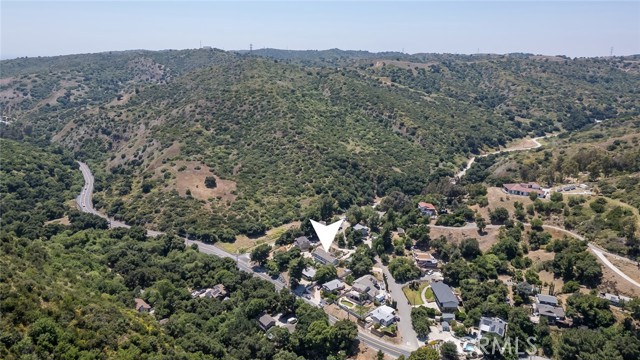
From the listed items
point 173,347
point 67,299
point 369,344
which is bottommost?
point 369,344

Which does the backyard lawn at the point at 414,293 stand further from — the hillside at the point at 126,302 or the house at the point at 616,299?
the house at the point at 616,299

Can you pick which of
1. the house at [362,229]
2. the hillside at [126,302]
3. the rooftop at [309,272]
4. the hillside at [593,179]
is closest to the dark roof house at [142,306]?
the hillside at [126,302]

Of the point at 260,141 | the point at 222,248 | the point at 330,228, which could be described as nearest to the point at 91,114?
the point at 260,141

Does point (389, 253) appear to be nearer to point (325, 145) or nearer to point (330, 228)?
point (330, 228)

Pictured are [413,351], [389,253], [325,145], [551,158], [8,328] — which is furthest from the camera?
[325,145]

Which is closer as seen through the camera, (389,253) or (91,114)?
(389,253)

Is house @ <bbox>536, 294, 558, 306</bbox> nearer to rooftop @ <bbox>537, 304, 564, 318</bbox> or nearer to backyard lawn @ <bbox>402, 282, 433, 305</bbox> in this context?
rooftop @ <bbox>537, 304, 564, 318</bbox>

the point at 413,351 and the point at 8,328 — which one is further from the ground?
→ the point at 8,328

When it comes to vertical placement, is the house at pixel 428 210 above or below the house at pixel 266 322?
above

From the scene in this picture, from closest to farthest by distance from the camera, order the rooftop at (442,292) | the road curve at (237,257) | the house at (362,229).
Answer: the road curve at (237,257), the rooftop at (442,292), the house at (362,229)
